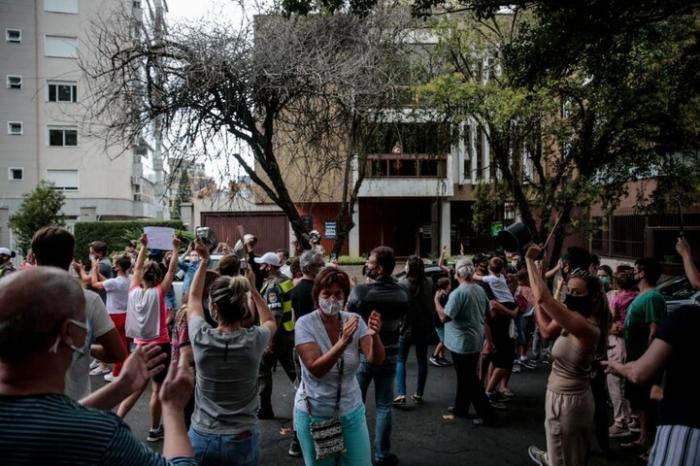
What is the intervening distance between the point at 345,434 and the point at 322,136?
679 cm

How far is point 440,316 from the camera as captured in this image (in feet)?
22.4

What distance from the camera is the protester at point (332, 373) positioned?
10.7 ft

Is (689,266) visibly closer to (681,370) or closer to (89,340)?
(681,370)

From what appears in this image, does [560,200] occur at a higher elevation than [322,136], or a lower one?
lower

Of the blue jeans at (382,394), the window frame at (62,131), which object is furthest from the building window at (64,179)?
the blue jeans at (382,394)

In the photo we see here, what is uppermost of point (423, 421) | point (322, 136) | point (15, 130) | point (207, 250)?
point (15, 130)

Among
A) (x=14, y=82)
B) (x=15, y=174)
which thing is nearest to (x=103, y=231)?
(x=15, y=174)

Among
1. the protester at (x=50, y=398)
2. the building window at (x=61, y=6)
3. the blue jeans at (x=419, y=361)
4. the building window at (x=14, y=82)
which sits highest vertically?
the building window at (x=61, y=6)

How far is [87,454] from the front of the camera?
1.30 meters

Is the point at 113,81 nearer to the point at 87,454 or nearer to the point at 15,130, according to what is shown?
the point at 87,454

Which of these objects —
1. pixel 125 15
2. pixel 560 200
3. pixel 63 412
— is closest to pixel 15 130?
pixel 125 15

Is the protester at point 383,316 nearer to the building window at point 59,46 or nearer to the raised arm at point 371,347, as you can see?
the raised arm at point 371,347

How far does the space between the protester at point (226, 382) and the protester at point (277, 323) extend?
123 inches

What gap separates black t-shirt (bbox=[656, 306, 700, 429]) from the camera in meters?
2.54
